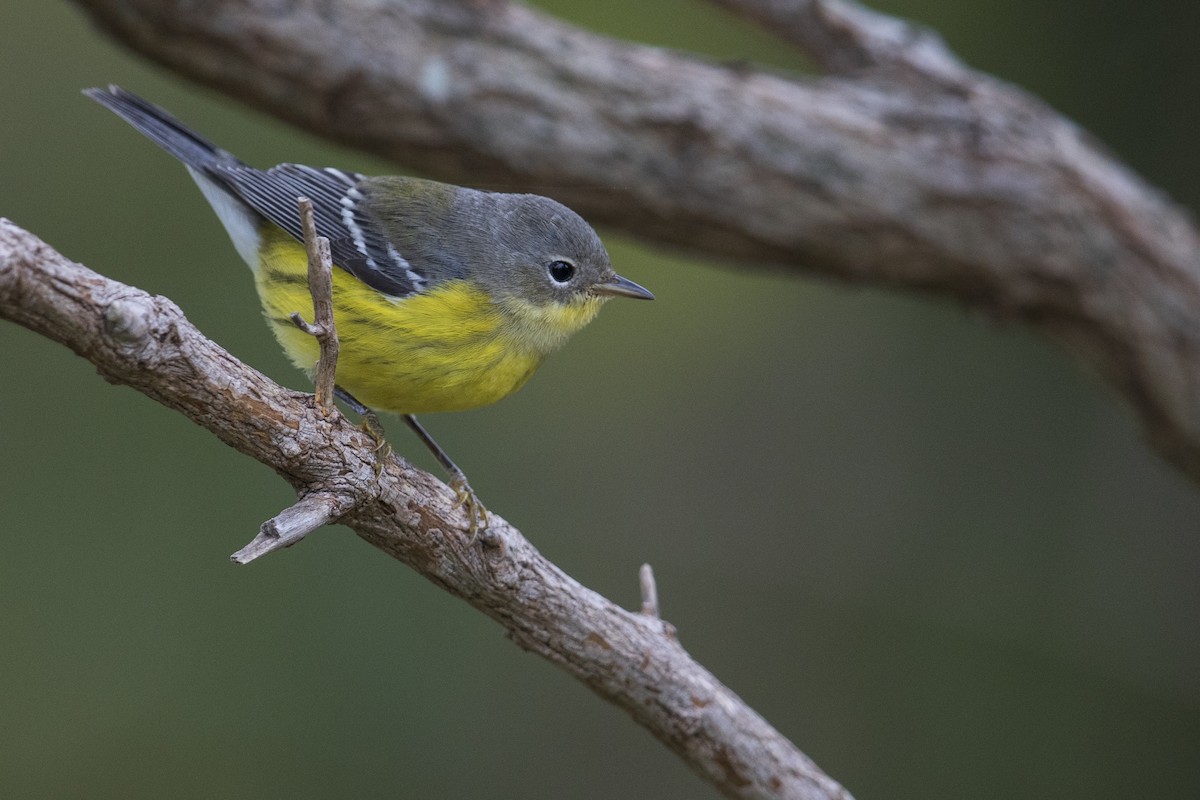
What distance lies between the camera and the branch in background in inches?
164

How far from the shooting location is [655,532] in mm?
6645

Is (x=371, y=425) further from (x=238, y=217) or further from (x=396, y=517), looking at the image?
(x=238, y=217)

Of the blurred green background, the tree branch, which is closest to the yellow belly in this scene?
the tree branch

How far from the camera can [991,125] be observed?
15.3ft

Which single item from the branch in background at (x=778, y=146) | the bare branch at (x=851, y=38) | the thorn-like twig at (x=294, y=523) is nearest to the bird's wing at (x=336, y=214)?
the branch in background at (x=778, y=146)

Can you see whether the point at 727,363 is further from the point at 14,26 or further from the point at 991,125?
the point at 14,26

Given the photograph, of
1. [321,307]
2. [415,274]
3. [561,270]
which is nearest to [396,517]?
[321,307]

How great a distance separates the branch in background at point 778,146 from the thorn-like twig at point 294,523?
6.81 ft

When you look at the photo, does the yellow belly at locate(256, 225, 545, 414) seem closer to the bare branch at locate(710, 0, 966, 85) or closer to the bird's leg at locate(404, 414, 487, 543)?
the bird's leg at locate(404, 414, 487, 543)

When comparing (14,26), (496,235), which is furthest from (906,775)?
(14,26)

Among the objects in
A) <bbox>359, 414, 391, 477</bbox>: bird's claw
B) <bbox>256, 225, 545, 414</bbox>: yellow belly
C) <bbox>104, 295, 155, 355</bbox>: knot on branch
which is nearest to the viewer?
<bbox>104, 295, 155, 355</bbox>: knot on branch

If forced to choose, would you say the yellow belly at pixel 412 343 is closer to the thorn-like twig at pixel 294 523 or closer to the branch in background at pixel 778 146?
the thorn-like twig at pixel 294 523

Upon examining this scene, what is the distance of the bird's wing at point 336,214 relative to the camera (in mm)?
3543

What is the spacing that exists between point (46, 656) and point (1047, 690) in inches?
187
